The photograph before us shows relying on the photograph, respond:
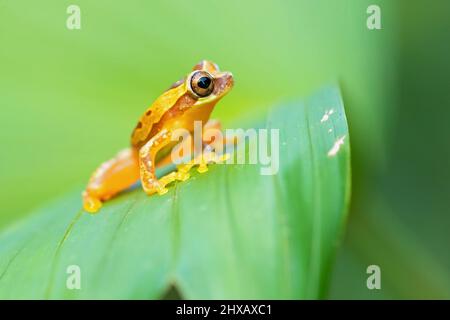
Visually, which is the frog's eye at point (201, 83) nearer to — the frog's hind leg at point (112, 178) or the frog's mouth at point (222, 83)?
the frog's mouth at point (222, 83)

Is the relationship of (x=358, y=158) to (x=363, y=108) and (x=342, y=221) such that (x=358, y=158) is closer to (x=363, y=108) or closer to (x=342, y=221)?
(x=363, y=108)

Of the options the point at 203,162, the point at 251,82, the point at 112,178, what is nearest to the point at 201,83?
the point at 203,162

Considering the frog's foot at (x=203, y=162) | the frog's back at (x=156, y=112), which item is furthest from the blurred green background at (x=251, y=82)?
the frog's foot at (x=203, y=162)

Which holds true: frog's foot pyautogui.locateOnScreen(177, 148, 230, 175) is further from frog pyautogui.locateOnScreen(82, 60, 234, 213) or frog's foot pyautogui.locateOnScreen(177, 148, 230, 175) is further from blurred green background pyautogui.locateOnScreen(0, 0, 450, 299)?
blurred green background pyautogui.locateOnScreen(0, 0, 450, 299)

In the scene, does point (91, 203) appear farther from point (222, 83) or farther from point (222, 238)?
point (222, 238)

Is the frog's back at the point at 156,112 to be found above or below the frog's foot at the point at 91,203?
above
